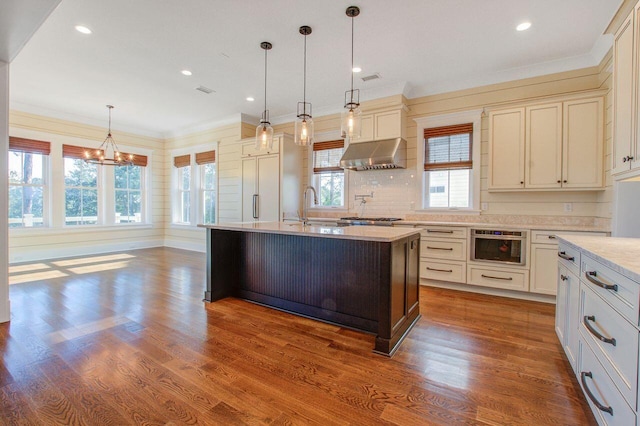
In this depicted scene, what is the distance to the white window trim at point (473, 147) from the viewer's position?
14.4 ft

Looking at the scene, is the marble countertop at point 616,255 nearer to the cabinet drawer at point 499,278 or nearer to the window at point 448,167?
the cabinet drawer at point 499,278

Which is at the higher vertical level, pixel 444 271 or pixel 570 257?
pixel 570 257

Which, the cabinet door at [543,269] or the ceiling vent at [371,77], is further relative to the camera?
the ceiling vent at [371,77]

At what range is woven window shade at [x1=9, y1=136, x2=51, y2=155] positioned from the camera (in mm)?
5637

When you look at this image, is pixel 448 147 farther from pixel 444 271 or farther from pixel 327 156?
pixel 327 156

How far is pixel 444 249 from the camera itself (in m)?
4.16

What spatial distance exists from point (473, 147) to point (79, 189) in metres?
7.85

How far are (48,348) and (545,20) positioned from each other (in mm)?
5413

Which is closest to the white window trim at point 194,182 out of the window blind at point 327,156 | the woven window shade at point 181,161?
the woven window shade at point 181,161

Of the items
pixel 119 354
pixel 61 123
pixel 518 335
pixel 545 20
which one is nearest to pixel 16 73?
pixel 61 123

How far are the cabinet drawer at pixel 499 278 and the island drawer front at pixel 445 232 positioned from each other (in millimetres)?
439

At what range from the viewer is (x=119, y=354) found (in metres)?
2.30

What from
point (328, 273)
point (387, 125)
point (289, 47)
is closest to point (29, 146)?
point (289, 47)

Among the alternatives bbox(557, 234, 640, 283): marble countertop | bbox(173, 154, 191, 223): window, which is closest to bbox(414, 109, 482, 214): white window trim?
bbox(557, 234, 640, 283): marble countertop
